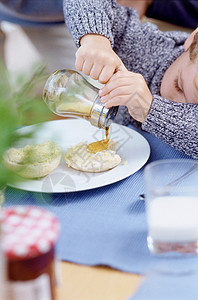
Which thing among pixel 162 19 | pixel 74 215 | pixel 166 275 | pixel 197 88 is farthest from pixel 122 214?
pixel 162 19

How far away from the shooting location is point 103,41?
1.17 meters

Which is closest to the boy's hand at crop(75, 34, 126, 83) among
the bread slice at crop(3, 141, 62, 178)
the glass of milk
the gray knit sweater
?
the gray knit sweater

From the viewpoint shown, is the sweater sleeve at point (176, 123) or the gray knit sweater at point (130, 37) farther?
the gray knit sweater at point (130, 37)

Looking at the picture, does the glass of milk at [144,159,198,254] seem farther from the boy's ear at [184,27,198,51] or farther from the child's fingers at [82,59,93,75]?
the boy's ear at [184,27,198,51]

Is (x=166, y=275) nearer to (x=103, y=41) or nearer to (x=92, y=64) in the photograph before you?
(x=92, y=64)

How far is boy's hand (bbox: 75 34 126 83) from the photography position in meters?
1.05

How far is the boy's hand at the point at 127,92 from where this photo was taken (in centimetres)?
100

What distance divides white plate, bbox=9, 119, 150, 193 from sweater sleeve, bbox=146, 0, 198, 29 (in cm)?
81

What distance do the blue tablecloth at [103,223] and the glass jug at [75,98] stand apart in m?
0.16

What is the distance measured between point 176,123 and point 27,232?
0.59 metres

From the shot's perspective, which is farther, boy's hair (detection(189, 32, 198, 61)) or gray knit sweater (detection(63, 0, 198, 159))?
gray knit sweater (detection(63, 0, 198, 159))

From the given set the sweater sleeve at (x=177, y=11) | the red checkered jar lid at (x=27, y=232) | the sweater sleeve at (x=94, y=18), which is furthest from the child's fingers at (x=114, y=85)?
the sweater sleeve at (x=177, y=11)

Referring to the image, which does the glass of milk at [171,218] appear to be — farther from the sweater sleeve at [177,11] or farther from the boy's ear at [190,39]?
the sweater sleeve at [177,11]

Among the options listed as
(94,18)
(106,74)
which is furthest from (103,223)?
(94,18)
